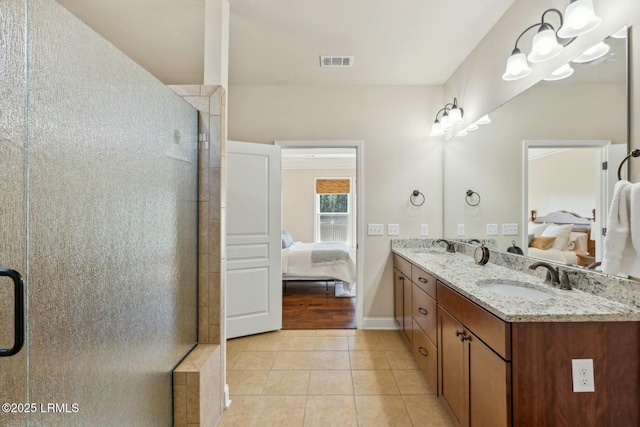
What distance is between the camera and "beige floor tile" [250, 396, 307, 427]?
1.67 meters

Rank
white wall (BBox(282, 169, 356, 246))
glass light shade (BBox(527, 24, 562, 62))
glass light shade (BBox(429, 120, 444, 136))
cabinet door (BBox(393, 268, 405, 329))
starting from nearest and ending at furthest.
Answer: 1. glass light shade (BBox(527, 24, 562, 62))
2. cabinet door (BBox(393, 268, 405, 329))
3. glass light shade (BBox(429, 120, 444, 136))
4. white wall (BBox(282, 169, 356, 246))

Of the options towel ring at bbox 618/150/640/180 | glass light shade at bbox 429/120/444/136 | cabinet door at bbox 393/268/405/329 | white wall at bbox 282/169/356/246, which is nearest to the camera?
towel ring at bbox 618/150/640/180

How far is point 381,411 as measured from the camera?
1756mm

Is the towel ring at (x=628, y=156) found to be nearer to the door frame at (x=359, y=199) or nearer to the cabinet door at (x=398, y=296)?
the cabinet door at (x=398, y=296)

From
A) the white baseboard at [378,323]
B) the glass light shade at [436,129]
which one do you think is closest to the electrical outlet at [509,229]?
the glass light shade at [436,129]

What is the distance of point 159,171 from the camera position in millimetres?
1325

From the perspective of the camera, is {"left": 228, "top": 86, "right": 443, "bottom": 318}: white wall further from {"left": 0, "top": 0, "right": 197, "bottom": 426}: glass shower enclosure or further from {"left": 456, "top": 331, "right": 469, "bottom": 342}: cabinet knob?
{"left": 0, "top": 0, "right": 197, "bottom": 426}: glass shower enclosure

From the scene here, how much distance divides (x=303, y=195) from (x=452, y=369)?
5549mm

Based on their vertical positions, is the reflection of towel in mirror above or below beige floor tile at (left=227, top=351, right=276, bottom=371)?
above

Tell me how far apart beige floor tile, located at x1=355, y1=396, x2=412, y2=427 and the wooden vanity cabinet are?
0.27 meters

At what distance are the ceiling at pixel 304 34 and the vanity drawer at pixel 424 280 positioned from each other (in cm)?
191

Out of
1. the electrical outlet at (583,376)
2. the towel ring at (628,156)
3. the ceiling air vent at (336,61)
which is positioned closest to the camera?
the electrical outlet at (583,376)

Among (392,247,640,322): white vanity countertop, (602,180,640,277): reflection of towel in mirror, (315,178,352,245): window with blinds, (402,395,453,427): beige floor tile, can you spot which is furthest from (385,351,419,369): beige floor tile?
(315,178,352,245): window with blinds

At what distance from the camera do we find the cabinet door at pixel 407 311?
2356mm
